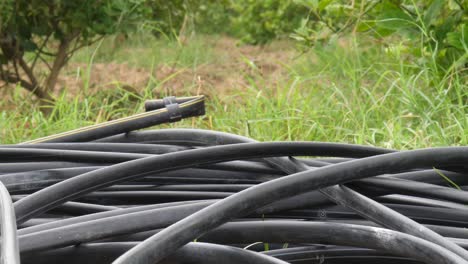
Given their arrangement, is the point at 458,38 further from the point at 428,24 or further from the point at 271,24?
the point at 271,24

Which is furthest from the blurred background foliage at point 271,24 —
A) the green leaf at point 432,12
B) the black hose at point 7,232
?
the black hose at point 7,232

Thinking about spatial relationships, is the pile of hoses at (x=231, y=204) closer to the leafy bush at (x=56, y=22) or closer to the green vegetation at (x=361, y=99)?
the green vegetation at (x=361, y=99)

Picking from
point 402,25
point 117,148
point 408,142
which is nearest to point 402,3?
point 402,25

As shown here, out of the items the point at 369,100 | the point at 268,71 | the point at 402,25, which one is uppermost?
the point at 402,25

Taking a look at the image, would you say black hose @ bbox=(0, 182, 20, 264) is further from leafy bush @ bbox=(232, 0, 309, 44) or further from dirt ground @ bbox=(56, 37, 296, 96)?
leafy bush @ bbox=(232, 0, 309, 44)

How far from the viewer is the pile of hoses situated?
829mm

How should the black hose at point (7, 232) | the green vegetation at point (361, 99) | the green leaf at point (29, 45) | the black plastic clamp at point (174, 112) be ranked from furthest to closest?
1. the green leaf at point (29, 45)
2. the green vegetation at point (361, 99)
3. the black plastic clamp at point (174, 112)
4. the black hose at point (7, 232)

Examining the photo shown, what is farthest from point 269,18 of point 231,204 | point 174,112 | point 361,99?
point 231,204

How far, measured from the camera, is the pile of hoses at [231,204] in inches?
32.6

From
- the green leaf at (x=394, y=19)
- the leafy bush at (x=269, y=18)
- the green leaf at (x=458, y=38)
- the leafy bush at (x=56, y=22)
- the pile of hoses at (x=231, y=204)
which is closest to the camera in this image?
the pile of hoses at (x=231, y=204)

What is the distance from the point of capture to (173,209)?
896 mm

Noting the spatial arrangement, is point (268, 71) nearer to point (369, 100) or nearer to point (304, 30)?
point (304, 30)

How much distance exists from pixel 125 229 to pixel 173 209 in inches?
2.6

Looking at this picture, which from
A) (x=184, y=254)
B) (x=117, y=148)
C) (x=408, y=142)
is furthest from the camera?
(x=408, y=142)
